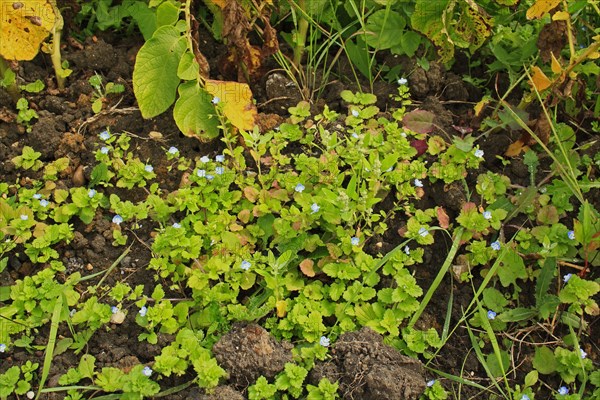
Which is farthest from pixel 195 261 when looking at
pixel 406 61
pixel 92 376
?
pixel 406 61

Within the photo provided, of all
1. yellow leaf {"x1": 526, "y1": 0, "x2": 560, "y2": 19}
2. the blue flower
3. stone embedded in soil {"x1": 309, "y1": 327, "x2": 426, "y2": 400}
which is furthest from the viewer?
yellow leaf {"x1": 526, "y1": 0, "x2": 560, "y2": 19}

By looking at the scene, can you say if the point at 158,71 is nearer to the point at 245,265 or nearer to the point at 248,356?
the point at 245,265

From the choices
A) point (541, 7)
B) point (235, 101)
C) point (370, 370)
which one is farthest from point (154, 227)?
point (541, 7)

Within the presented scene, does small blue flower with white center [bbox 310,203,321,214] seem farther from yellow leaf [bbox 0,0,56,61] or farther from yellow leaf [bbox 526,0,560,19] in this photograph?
yellow leaf [bbox 0,0,56,61]

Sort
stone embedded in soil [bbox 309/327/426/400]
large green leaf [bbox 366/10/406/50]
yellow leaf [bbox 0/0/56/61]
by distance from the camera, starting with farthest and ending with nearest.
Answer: large green leaf [bbox 366/10/406/50] → yellow leaf [bbox 0/0/56/61] → stone embedded in soil [bbox 309/327/426/400]

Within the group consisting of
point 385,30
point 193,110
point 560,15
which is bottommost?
point 193,110

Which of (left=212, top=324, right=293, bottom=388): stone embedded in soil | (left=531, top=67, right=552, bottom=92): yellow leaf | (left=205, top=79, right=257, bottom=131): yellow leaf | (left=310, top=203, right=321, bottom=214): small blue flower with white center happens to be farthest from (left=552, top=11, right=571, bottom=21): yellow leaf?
(left=212, top=324, right=293, bottom=388): stone embedded in soil

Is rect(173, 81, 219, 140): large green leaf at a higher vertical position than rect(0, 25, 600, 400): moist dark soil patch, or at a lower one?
higher
